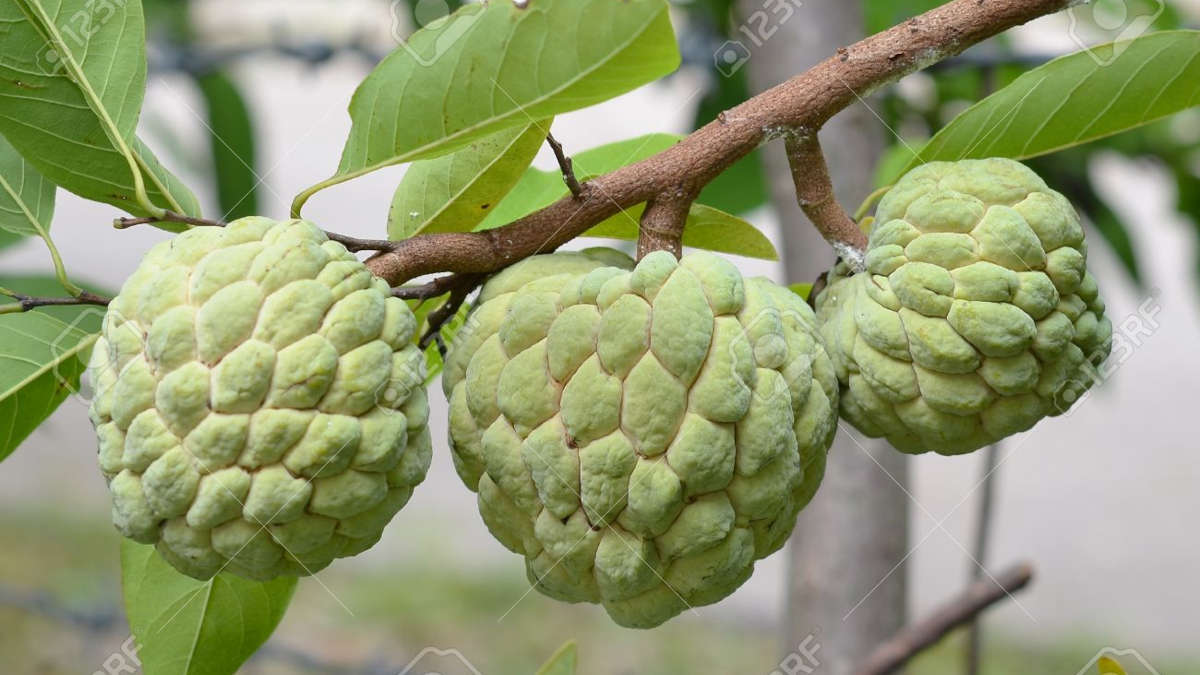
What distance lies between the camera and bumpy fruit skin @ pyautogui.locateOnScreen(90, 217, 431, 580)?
2.50 ft

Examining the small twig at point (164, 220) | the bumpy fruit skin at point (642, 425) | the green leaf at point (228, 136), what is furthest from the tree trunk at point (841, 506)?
the green leaf at point (228, 136)

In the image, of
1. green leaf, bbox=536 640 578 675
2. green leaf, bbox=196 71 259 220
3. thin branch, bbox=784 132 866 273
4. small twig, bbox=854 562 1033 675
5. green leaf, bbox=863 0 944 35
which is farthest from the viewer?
green leaf, bbox=196 71 259 220

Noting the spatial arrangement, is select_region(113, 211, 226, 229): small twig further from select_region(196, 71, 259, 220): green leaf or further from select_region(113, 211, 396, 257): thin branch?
select_region(196, 71, 259, 220): green leaf

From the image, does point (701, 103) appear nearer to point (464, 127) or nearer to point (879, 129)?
point (879, 129)

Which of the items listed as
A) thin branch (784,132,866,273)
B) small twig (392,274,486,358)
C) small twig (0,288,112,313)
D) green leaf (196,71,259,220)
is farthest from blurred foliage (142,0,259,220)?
thin branch (784,132,866,273)

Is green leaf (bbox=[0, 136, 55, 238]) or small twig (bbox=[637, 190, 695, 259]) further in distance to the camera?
green leaf (bbox=[0, 136, 55, 238])

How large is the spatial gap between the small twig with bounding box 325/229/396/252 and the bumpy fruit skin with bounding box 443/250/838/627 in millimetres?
97

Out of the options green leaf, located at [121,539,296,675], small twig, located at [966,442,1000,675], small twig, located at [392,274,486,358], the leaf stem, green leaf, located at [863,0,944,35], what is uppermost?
the leaf stem

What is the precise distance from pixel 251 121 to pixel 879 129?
150 centimetres

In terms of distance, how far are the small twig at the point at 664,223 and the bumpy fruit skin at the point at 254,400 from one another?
22 centimetres

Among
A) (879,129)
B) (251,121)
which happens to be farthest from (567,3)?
(251,121)

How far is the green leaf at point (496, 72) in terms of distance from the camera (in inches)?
30.4

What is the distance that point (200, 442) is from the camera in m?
0.76

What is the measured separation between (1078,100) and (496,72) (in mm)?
565
